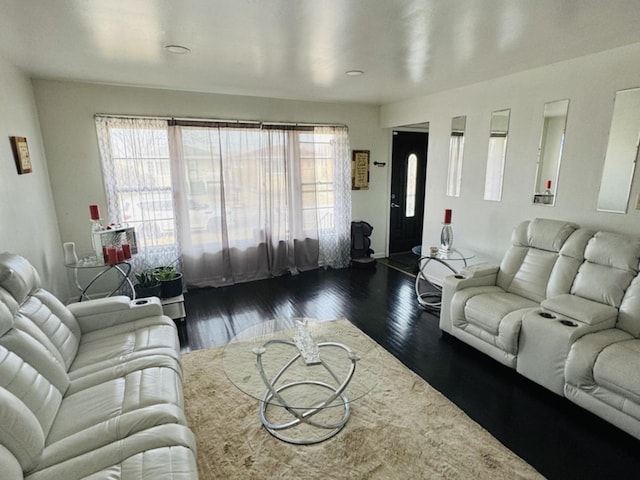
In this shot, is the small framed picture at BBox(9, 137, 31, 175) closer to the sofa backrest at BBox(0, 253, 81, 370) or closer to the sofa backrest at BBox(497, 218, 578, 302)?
the sofa backrest at BBox(0, 253, 81, 370)

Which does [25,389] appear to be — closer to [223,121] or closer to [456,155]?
[223,121]

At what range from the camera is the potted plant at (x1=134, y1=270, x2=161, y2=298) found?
143 inches

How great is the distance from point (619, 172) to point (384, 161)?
10.9 ft

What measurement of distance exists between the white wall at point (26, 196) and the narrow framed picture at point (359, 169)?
387cm

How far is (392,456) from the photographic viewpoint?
192 cm

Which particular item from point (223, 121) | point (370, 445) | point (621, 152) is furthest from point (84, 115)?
point (621, 152)

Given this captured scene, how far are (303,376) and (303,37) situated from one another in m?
2.30

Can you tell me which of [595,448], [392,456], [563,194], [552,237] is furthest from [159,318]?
[563,194]

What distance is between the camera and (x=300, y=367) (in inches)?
93.4

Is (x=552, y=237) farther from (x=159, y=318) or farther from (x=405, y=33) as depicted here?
(x=159, y=318)

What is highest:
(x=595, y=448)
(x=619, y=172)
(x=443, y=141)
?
(x=443, y=141)

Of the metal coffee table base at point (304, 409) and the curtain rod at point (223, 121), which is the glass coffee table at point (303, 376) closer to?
the metal coffee table base at point (304, 409)

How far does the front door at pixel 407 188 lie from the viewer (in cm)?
588

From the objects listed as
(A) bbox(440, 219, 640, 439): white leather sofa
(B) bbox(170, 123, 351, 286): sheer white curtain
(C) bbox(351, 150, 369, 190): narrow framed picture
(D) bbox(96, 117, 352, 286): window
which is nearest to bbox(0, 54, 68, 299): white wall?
(D) bbox(96, 117, 352, 286): window
